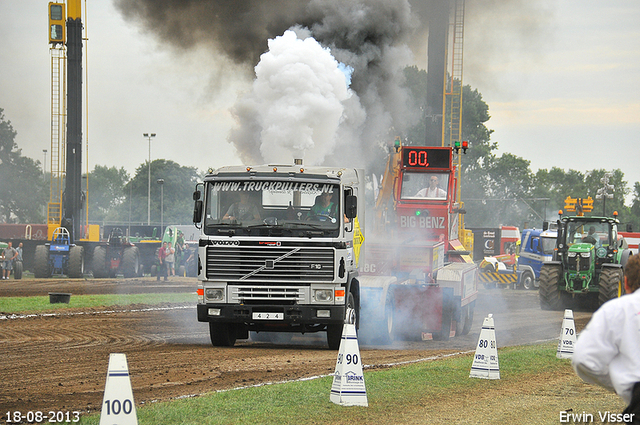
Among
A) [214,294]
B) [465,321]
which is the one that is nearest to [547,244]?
[465,321]

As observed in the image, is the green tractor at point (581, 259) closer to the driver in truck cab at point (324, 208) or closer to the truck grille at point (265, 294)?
the driver in truck cab at point (324, 208)

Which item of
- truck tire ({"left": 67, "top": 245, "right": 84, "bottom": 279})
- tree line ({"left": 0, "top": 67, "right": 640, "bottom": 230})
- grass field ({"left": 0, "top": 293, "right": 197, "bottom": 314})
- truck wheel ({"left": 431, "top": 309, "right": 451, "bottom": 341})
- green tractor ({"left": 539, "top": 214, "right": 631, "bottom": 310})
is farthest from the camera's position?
tree line ({"left": 0, "top": 67, "right": 640, "bottom": 230})

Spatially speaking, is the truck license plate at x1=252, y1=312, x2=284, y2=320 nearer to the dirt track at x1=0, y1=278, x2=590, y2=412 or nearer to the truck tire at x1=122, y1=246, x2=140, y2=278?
the dirt track at x1=0, y1=278, x2=590, y2=412

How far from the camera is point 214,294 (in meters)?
13.0

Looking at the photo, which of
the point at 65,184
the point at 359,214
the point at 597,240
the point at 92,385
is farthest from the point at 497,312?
the point at 65,184

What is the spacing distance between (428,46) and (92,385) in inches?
985

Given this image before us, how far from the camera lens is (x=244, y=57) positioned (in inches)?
1177

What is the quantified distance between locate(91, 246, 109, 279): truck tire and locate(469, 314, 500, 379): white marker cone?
28085mm

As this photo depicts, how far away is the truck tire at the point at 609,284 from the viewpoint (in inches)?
918

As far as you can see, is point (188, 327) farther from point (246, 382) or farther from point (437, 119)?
point (437, 119)

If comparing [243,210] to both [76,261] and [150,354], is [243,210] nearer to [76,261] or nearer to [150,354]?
[150,354]

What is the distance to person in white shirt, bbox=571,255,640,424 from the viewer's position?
4148 millimetres

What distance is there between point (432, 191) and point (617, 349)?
16.4 m

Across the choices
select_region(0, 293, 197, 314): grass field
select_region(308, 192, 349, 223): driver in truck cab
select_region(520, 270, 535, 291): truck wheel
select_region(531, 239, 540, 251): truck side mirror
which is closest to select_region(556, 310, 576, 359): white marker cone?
select_region(308, 192, 349, 223): driver in truck cab
